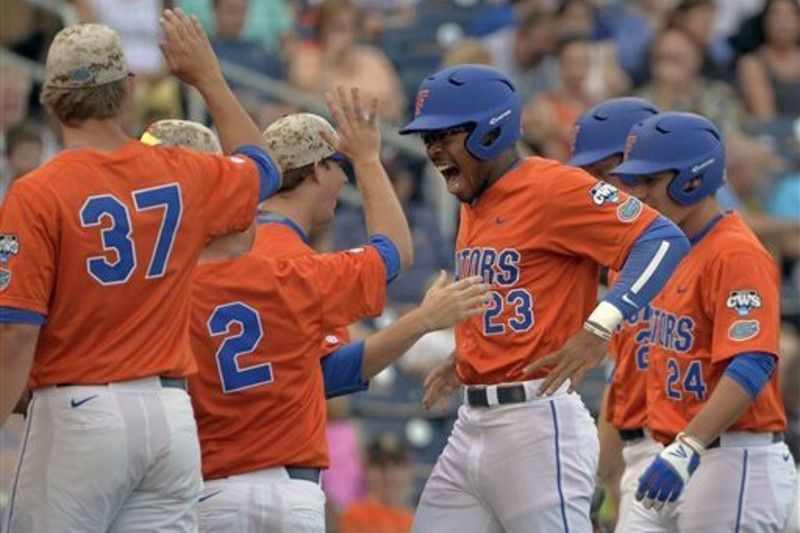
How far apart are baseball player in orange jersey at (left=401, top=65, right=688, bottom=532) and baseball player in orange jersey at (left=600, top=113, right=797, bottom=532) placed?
16.5 inches

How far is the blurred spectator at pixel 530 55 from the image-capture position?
50.3ft

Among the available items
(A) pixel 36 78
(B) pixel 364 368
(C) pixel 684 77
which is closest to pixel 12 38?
(A) pixel 36 78

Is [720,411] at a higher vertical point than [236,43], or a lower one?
lower

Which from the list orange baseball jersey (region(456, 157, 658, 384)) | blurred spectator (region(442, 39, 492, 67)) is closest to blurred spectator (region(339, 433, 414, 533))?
blurred spectator (region(442, 39, 492, 67))

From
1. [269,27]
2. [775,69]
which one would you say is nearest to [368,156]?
[269,27]

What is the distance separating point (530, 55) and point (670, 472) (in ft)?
26.9

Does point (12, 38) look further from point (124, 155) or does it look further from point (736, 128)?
point (124, 155)

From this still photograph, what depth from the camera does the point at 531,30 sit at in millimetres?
15422

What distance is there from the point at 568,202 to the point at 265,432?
4.29ft

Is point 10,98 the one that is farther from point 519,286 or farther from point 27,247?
point 27,247

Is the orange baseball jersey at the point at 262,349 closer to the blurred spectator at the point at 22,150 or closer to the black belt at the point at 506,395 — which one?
the black belt at the point at 506,395

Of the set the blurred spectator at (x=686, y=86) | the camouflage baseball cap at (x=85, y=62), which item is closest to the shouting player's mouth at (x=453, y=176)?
the camouflage baseball cap at (x=85, y=62)

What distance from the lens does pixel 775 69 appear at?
1642cm

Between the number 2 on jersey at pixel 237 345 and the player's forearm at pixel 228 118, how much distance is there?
0.53m
